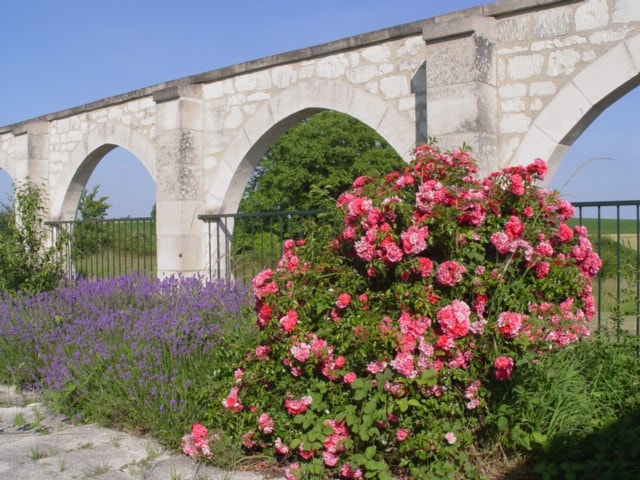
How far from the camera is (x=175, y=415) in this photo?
332 cm

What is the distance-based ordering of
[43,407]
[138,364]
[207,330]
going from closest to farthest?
[138,364]
[43,407]
[207,330]

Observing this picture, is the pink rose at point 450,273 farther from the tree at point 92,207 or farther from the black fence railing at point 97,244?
the tree at point 92,207

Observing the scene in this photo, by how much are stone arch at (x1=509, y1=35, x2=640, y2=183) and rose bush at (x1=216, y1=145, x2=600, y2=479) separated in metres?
1.38

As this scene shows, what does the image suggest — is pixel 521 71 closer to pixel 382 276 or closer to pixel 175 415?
pixel 382 276

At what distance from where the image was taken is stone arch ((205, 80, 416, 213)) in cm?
548

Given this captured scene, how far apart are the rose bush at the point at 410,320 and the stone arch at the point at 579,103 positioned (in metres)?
1.38

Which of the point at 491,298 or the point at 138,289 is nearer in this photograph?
the point at 491,298

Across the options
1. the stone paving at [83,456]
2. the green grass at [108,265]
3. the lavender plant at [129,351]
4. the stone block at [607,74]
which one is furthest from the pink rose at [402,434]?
the green grass at [108,265]

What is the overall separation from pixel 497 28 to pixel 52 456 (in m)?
4.15

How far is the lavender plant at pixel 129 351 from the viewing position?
351cm

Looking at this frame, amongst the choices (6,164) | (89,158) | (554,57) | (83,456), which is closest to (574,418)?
(83,456)

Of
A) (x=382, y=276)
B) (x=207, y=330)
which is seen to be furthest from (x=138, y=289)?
(x=382, y=276)

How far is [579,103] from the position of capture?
4496 mm

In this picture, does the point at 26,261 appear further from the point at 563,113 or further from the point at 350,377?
the point at 563,113
